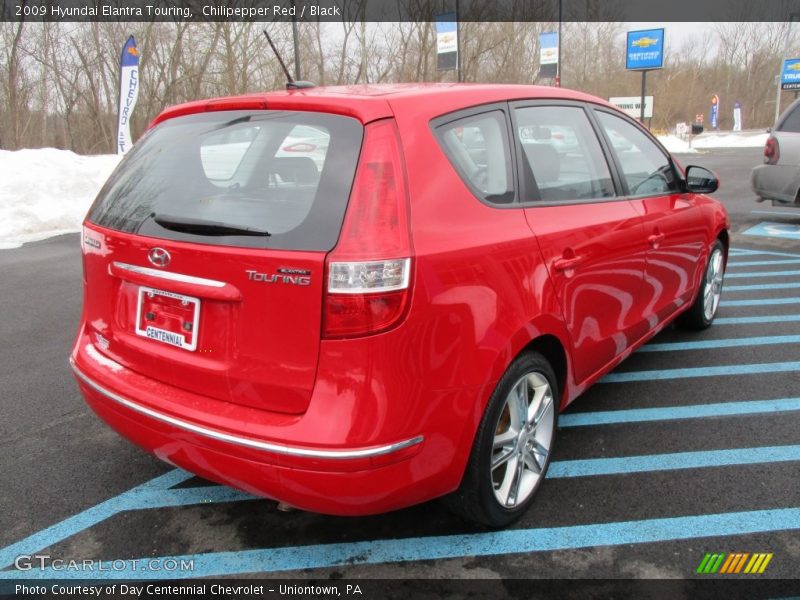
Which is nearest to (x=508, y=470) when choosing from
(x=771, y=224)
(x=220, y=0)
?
(x=771, y=224)

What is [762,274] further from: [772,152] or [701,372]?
[701,372]

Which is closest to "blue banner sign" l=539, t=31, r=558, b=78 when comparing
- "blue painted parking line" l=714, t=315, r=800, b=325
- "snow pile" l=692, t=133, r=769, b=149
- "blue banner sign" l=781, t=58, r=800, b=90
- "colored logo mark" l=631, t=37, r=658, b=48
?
"colored logo mark" l=631, t=37, r=658, b=48

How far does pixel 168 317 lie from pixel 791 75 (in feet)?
136

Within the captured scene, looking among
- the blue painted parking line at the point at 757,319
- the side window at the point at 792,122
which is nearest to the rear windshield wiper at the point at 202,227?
the blue painted parking line at the point at 757,319

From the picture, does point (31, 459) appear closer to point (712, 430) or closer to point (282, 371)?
point (282, 371)

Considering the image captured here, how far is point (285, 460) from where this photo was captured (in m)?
2.02

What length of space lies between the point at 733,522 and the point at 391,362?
171cm

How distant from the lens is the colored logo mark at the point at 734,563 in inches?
93.2

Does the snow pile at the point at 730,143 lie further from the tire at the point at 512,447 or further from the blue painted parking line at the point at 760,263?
the tire at the point at 512,447

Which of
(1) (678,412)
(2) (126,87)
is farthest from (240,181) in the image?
(2) (126,87)

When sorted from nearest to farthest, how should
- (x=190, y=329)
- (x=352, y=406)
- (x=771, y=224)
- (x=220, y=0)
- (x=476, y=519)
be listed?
(x=352, y=406)
(x=190, y=329)
(x=476, y=519)
(x=771, y=224)
(x=220, y=0)

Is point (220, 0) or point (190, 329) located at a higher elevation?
point (220, 0)

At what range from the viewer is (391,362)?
1.97 metres

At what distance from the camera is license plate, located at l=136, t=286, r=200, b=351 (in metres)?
2.23
